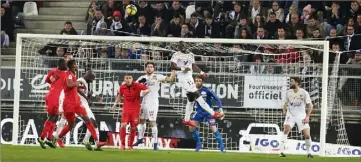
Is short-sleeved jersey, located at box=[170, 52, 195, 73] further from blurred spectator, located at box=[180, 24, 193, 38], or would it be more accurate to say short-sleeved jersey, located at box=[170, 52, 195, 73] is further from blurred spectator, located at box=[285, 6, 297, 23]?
blurred spectator, located at box=[285, 6, 297, 23]

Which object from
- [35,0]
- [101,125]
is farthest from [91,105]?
[35,0]

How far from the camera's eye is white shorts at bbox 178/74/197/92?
85.8ft

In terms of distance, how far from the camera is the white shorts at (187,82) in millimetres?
26156

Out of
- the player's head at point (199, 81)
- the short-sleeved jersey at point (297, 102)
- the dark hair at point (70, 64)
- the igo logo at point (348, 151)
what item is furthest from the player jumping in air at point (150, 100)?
the igo logo at point (348, 151)

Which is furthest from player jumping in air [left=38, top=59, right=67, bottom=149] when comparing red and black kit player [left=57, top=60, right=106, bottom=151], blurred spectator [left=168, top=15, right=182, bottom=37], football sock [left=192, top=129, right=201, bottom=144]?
blurred spectator [left=168, top=15, right=182, bottom=37]

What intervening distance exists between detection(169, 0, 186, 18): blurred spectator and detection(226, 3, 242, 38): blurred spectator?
1.30 metres

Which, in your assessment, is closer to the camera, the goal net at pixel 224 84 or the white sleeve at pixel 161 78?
the white sleeve at pixel 161 78

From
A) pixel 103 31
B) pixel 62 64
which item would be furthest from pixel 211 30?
pixel 62 64

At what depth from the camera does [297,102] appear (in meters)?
25.9

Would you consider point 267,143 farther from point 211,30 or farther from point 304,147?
point 211,30

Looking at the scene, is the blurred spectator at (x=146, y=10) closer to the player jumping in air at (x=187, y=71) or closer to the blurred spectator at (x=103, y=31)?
the blurred spectator at (x=103, y=31)

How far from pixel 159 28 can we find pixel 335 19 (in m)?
4.80

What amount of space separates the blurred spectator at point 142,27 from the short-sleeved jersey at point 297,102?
21.1ft

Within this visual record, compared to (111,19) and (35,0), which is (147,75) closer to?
(111,19)
